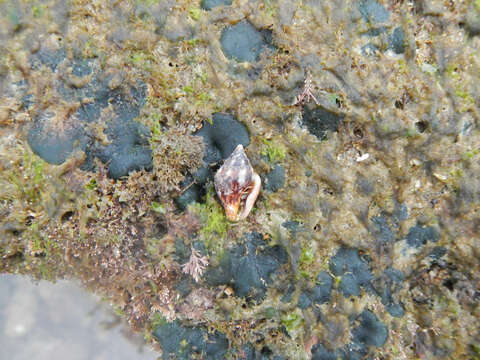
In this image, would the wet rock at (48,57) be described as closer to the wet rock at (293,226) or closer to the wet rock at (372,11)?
the wet rock at (293,226)

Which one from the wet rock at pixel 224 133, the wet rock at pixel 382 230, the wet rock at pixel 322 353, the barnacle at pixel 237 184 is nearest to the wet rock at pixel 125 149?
the wet rock at pixel 224 133

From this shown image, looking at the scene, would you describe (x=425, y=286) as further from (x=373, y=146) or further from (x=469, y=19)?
(x=469, y=19)

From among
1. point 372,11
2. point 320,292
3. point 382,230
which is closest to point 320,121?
point 372,11

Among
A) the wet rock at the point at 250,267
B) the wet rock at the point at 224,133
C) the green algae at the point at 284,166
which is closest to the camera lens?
the green algae at the point at 284,166

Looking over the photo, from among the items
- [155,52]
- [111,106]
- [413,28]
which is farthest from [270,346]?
[413,28]

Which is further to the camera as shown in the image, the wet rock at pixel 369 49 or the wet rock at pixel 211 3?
the wet rock at pixel 369 49

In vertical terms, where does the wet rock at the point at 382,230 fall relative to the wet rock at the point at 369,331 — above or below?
above
